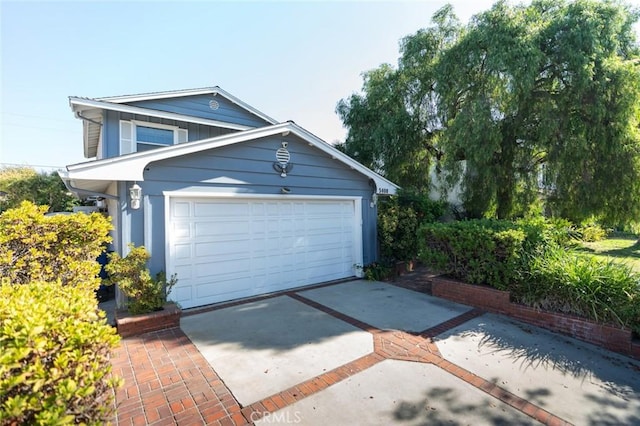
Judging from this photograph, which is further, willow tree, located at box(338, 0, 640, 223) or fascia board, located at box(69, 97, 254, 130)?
willow tree, located at box(338, 0, 640, 223)

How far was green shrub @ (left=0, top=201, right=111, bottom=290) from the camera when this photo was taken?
3.34m

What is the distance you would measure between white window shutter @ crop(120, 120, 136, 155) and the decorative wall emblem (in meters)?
4.93

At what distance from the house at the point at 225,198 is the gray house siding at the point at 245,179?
0.06ft

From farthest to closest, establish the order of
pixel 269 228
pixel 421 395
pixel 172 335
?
pixel 269 228 < pixel 172 335 < pixel 421 395

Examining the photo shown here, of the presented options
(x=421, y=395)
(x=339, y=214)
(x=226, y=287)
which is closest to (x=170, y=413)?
(x=421, y=395)

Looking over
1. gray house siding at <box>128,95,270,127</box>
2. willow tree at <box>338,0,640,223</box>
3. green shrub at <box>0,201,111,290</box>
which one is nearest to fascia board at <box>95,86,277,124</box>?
gray house siding at <box>128,95,270,127</box>

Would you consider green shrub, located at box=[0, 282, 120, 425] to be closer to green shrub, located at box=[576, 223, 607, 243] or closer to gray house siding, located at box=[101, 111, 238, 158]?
gray house siding, located at box=[101, 111, 238, 158]

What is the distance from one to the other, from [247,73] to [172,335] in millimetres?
10211

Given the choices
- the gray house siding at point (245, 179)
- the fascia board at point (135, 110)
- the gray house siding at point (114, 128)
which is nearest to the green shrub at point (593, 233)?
the gray house siding at point (245, 179)

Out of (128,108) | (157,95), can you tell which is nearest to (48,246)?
(128,108)

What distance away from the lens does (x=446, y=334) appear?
15.6 ft

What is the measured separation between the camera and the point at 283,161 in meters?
7.07

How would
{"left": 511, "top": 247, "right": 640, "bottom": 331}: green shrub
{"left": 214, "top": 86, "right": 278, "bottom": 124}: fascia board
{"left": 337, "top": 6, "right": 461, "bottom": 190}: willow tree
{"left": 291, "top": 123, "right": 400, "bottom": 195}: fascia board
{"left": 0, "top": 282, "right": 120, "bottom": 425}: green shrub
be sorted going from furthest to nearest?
{"left": 337, "top": 6, "right": 461, "bottom": 190}: willow tree → {"left": 214, "top": 86, "right": 278, "bottom": 124}: fascia board → {"left": 291, "top": 123, "right": 400, "bottom": 195}: fascia board → {"left": 511, "top": 247, "right": 640, "bottom": 331}: green shrub → {"left": 0, "top": 282, "right": 120, "bottom": 425}: green shrub

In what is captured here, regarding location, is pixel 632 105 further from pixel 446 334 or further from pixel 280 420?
pixel 280 420
